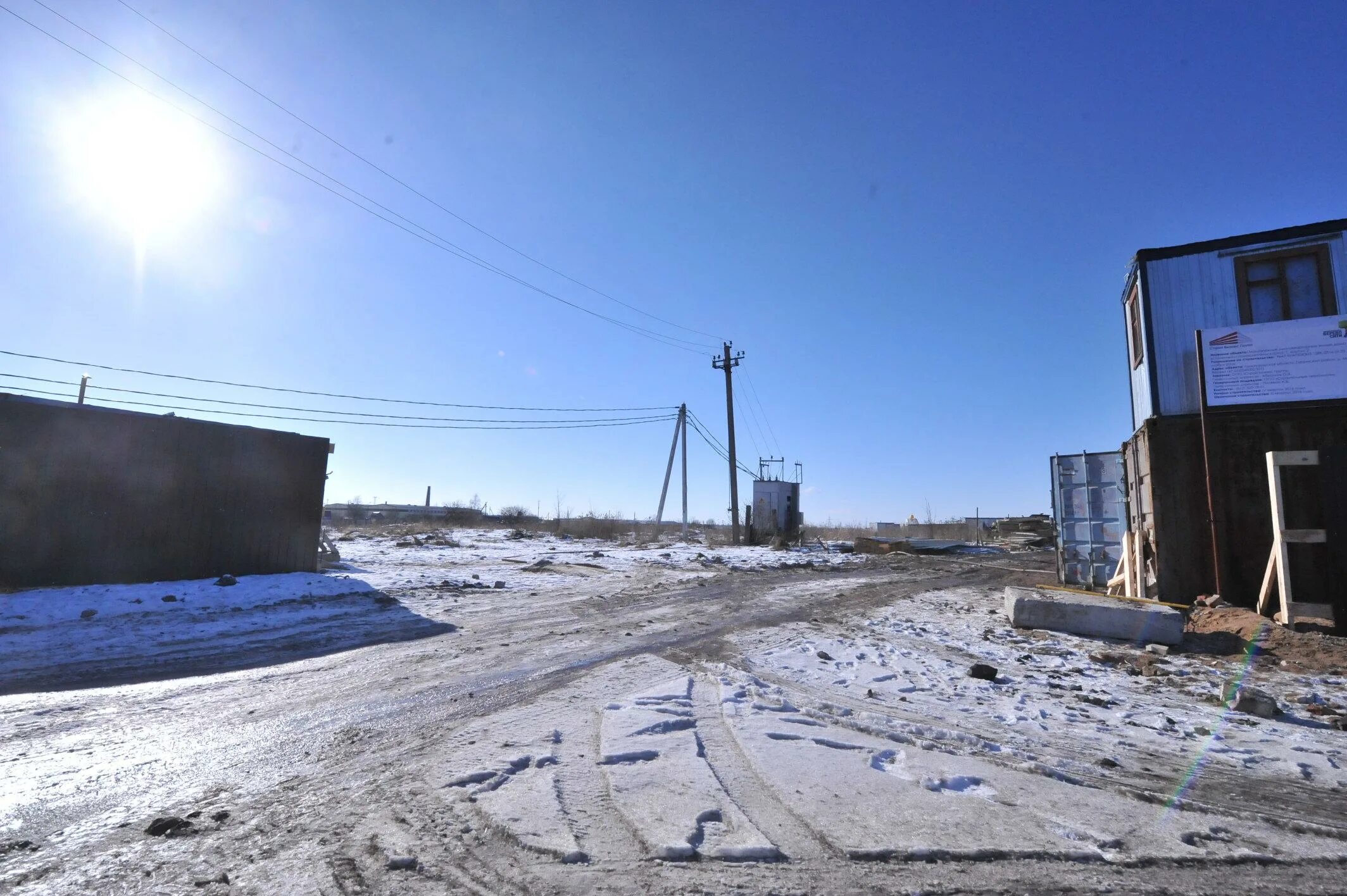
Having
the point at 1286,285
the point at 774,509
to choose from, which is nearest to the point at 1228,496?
the point at 1286,285

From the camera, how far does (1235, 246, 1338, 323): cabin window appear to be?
9984 millimetres

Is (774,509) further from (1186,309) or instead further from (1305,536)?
(1305,536)

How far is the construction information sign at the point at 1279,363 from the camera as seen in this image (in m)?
9.69

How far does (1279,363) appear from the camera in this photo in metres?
9.89

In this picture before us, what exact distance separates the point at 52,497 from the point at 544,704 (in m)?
11.9

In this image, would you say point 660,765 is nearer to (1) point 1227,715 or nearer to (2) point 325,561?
(1) point 1227,715

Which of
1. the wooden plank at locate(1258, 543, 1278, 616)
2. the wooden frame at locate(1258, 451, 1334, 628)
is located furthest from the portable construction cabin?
the wooden frame at locate(1258, 451, 1334, 628)

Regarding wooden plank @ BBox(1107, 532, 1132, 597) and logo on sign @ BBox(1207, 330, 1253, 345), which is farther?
wooden plank @ BBox(1107, 532, 1132, 597)

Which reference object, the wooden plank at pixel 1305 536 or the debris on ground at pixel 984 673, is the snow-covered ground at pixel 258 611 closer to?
the debris on ground at pixel 984 673

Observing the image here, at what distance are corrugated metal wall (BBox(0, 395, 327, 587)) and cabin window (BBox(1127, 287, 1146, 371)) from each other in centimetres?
1715

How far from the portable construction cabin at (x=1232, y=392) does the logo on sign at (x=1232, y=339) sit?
0.05 ft

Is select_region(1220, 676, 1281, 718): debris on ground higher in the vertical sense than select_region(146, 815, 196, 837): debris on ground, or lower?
higher

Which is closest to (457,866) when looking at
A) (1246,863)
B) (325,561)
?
(1246,863)

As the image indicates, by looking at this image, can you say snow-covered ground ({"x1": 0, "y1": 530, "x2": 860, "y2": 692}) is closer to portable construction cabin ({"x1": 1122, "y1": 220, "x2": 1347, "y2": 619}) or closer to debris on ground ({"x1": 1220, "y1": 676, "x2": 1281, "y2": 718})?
debris on ground ({"x1": 1220, "y1": 676, "x2": 1281, "y2": 718})
